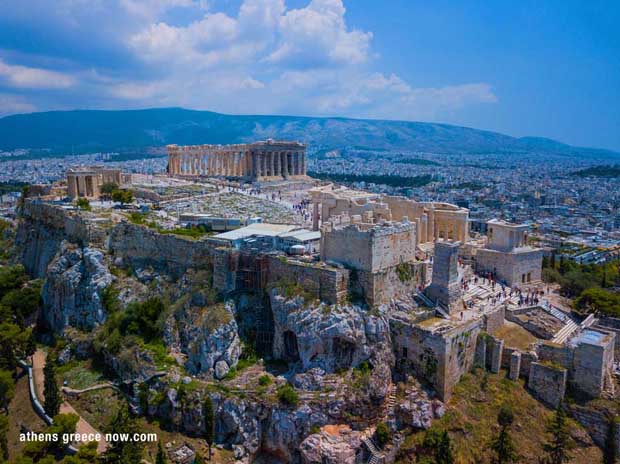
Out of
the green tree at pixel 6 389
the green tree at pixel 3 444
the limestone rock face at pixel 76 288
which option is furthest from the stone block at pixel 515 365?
the green tree at pixel 6 389

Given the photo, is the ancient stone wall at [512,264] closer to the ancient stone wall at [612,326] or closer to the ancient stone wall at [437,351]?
the ancient stone wall at [612,326]

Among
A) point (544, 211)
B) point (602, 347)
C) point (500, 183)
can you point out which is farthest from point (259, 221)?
point (500, 183)

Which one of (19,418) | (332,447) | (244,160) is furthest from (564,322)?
(244,160)

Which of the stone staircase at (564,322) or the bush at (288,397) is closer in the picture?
the bush at (288,397)

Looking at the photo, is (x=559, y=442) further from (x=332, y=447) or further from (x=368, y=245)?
(x=368, y=245)

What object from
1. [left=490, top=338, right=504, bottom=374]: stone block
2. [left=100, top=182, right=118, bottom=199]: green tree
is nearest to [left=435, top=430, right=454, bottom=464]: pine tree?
[left=490, top=338, right=504, bottom=374]: stone block

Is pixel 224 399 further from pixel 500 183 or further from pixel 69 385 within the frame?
pixel 500 183
